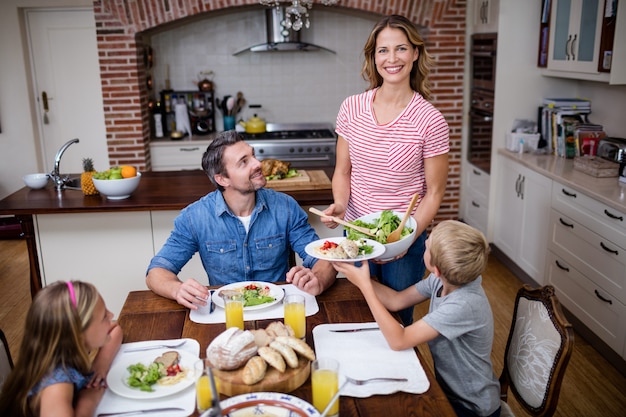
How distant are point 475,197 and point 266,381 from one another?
3.98 metres

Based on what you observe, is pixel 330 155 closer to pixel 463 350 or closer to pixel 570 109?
pixel 570 109

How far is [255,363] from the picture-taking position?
1488mm

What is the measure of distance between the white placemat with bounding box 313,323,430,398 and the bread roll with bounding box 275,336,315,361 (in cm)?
11

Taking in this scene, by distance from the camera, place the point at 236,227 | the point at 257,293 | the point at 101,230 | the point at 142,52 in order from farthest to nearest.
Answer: the point at 142,52 < the point at 101,230 < the point at 236,227 < the point at 257,293

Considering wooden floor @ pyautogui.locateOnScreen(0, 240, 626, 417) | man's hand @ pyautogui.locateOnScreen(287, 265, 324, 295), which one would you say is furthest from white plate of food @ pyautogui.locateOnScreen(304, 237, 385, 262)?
wooden floor @ pyautogui.locateOnScreen(0, 240, 626, 417)

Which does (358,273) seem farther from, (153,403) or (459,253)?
(153,403)

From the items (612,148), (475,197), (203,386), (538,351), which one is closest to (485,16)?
(475,197)

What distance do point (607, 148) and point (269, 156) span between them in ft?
9.10

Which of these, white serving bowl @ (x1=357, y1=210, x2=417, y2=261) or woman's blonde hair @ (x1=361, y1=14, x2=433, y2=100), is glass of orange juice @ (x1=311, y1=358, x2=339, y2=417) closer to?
white serving bowl @ (x1=357, y1=210, x2=417, y2=261)

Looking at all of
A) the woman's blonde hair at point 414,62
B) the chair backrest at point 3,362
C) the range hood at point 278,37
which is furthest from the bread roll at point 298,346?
the range hood at point 278,37

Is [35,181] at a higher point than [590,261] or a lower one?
higher

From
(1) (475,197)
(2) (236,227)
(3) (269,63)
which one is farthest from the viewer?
(3) (269,63)

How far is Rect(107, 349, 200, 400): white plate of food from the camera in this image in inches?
59.0

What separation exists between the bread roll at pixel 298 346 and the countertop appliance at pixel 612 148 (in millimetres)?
2720
